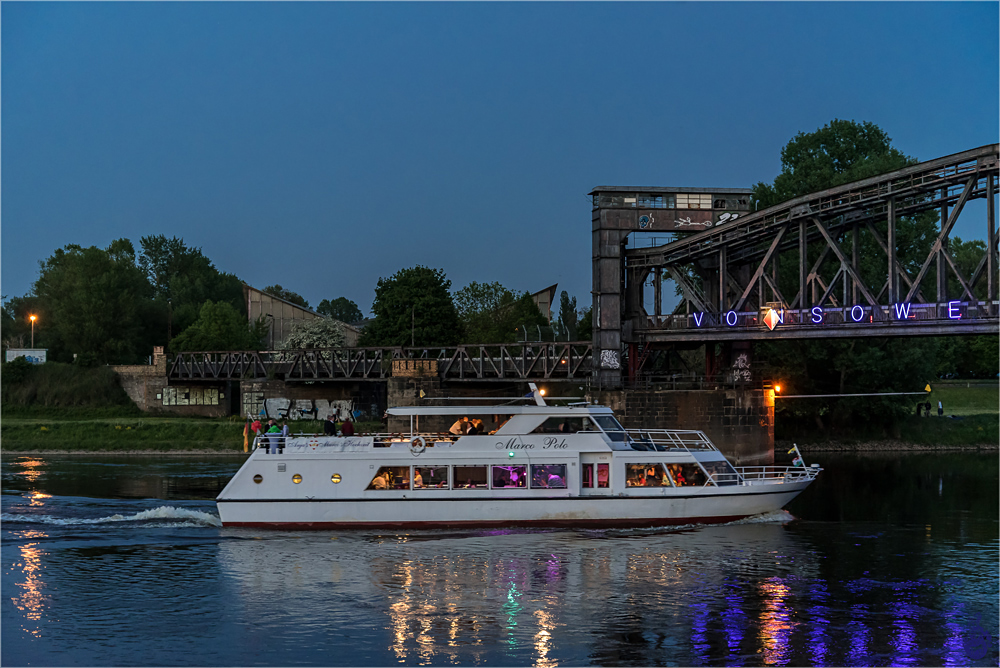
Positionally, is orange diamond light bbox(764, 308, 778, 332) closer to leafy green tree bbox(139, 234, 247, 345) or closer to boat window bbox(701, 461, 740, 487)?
boat window bbox(701, 461, 740, 487)

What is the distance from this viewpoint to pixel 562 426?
1324 inches

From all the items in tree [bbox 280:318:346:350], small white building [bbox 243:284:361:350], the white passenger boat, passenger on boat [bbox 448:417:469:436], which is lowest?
the white passenger boat

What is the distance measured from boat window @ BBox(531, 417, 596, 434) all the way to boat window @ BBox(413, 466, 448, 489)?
11.0 feet

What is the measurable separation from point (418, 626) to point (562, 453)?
11777 millimetres

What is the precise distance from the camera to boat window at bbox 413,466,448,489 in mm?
32781

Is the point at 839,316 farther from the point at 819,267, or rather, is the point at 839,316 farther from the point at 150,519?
the point at 150,519

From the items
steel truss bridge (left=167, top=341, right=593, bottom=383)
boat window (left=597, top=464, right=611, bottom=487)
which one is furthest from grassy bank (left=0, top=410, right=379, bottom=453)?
boat window (left=597, top=464, right=611, bottom=487)

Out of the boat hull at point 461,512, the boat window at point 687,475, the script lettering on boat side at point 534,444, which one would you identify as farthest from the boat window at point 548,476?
the boat window at point 687,475

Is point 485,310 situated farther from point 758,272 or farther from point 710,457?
point 710,457

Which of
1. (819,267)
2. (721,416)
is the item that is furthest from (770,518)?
(819,267)

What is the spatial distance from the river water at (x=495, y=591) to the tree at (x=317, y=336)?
167 ft

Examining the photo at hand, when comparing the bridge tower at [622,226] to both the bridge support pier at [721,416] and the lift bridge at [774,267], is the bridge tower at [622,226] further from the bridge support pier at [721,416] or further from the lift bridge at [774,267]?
the bridge support pier at [721,416]

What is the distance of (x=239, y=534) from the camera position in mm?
31656

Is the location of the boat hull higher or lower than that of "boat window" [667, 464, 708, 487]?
lower
